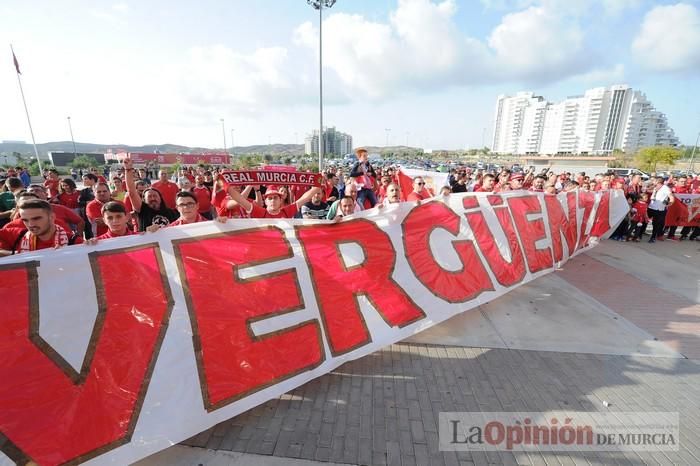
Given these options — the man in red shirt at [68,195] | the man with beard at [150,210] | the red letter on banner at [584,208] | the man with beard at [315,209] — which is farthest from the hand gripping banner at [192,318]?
the man in red shirt at [68,195]

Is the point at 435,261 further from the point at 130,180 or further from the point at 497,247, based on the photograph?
the point at 130,180

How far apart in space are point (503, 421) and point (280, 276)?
226cm

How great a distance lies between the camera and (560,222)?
241 inches

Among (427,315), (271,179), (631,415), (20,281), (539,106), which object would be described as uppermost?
(539,106)

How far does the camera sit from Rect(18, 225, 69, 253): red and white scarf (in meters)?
2.84

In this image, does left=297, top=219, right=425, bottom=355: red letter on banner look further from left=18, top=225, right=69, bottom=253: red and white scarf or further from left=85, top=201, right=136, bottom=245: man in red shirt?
left=18, top=225, right=69, bottom=253: red and white scarf

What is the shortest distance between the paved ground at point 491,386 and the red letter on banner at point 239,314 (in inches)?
11.8

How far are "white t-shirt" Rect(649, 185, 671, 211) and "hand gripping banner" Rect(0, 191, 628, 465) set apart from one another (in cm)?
812

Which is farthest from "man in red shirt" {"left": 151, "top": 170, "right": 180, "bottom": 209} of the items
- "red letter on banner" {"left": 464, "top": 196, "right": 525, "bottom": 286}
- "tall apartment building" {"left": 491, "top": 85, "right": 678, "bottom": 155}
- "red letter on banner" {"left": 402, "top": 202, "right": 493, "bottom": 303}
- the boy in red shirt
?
"tall apartment building" {"left": 491, "top": 85, "right": 678, "bottom": 155}

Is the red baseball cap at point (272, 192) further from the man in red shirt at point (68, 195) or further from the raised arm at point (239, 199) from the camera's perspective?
the man in red shirt at point (68, 195)

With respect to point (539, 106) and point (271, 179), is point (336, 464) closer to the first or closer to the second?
point (271, 179)

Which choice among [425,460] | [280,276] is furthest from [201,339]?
[425,460]

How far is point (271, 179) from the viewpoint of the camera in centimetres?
377

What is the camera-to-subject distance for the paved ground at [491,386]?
7.70 feet
